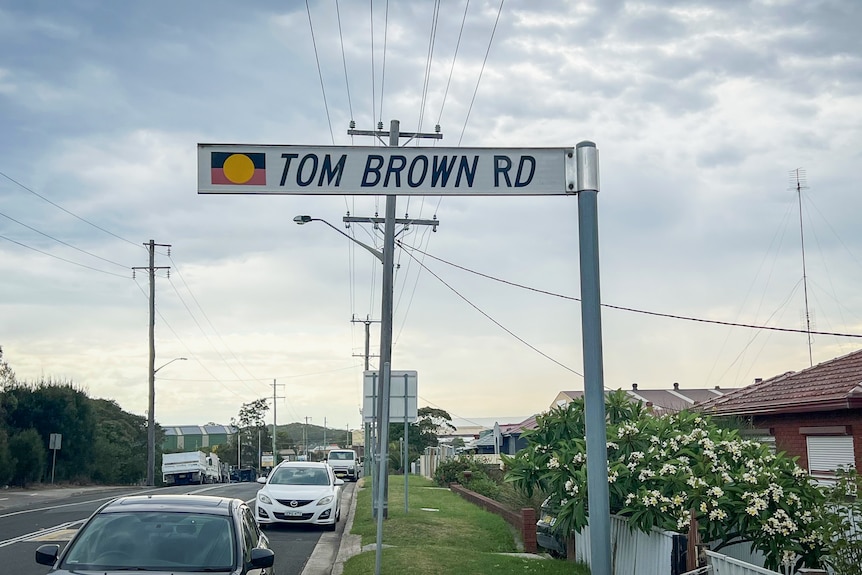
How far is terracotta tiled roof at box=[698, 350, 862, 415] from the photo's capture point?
14.7 metres

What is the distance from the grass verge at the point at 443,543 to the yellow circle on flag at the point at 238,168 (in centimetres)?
803

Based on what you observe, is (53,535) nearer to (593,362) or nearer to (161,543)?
(161,543)

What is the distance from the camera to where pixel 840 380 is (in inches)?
618

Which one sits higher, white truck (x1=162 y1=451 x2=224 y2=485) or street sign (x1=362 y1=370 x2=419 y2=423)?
street sign (x1=362 y1=370 x2=419 y2=423)

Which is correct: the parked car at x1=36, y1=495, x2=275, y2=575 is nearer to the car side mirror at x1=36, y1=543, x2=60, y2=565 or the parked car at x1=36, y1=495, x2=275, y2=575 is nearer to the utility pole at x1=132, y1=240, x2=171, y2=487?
the car side mirror at x1=36, y1=543, x2=60, y2=565

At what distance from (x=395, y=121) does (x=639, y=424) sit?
13978 mm

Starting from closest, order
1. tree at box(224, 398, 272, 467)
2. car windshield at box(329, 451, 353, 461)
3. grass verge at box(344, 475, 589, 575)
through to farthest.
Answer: grass verge at box(344, 475, 589, 575)
car windshield at box(329, 451, 353, 461)
tree at box(224, 398, 272, 467)

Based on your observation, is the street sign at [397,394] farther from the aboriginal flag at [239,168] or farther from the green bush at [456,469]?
the green bush at [456,469]

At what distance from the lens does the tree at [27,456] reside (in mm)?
39562

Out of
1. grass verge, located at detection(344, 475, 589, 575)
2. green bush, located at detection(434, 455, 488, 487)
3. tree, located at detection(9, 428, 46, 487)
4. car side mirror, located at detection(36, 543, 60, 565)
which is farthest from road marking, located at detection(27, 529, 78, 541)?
tree, located at detection(9, 428, 46, 487)

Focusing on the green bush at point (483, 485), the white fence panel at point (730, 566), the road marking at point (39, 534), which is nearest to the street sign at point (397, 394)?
the white fence panel at point (730, 566)

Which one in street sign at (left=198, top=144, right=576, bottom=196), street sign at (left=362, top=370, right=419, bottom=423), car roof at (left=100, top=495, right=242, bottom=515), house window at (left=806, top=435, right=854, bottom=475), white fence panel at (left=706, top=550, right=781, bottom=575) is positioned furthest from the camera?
house window at (left=806, top=435, right=854, bottom=475)

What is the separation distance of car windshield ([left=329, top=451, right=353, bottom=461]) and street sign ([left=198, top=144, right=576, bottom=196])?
50.2 meters

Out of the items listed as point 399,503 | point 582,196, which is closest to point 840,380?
point 582,196
